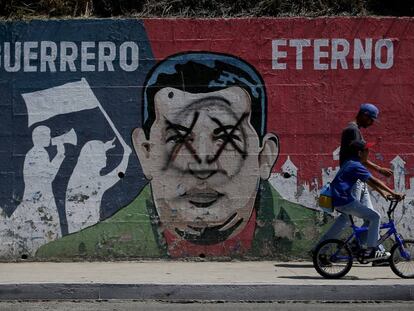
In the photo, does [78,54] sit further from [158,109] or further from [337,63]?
[337,63]

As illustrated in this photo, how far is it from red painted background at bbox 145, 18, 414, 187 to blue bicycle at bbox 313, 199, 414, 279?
1461mm

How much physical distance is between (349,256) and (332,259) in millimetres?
200

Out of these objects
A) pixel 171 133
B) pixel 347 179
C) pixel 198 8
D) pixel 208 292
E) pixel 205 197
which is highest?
pixel 198 8

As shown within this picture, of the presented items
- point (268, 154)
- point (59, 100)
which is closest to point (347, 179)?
point (268, 154)

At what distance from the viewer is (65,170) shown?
404 inches

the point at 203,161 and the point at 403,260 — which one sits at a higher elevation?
the point at 203,161

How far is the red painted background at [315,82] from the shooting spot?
10.3m

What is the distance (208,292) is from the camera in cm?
838

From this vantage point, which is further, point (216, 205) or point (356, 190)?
point (216, 205)

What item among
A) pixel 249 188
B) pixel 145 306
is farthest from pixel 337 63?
pixel 145 306

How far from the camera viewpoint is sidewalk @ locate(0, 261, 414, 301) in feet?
27.5

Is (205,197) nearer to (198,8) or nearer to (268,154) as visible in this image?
(268,154)

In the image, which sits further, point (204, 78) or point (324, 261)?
point (204, 78)

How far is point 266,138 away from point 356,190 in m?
1.54
